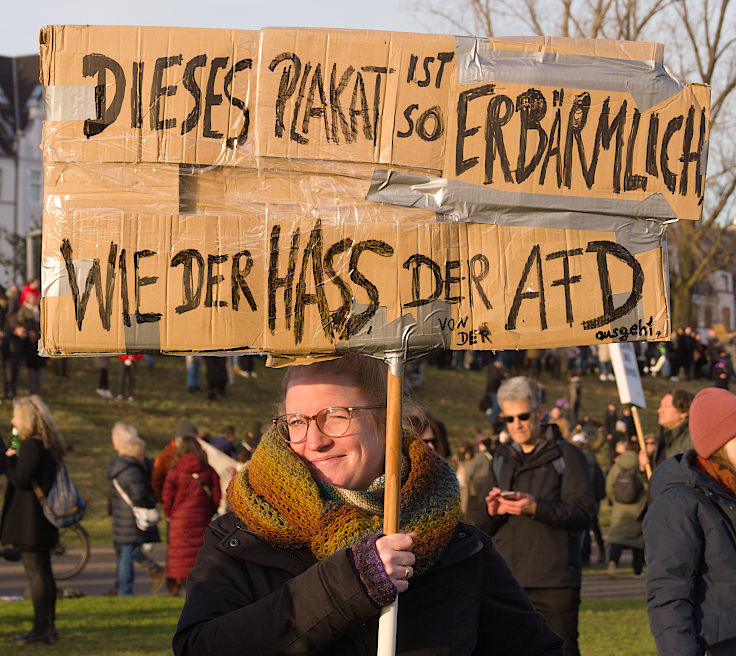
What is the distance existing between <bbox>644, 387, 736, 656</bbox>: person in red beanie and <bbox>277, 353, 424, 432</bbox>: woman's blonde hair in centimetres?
173

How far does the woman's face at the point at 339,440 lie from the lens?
108 inches

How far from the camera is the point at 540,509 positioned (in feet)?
20.1

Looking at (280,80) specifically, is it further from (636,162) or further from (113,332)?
(636,162)

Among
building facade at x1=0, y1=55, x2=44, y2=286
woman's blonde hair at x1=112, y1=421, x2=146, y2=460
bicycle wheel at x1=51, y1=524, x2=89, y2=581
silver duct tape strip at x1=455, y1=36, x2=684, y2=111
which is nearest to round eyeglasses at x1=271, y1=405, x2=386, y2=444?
silver duct tape strip at x1=455, y1=36, x2=684, y2=111

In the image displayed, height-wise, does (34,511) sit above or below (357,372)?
below

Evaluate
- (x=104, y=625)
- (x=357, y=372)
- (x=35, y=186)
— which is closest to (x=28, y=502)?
(x=104, y=625)

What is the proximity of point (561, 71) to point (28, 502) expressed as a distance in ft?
24.2

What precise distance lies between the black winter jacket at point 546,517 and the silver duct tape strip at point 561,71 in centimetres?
358

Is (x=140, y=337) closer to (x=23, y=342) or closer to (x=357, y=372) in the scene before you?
(x=357, y=372)

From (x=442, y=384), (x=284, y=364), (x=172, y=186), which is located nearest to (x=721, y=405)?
(x=284, y=364)

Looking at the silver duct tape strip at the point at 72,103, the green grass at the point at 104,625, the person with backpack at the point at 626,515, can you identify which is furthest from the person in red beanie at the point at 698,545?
the person with backpack at the point at 626,515

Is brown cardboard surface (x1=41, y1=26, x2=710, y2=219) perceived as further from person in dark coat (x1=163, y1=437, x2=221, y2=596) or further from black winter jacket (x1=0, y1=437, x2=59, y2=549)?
person in dark coat (x1=163, y1=437, x2=221, y2=596)

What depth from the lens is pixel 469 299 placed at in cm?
286

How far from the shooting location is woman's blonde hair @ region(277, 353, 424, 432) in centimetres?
284
